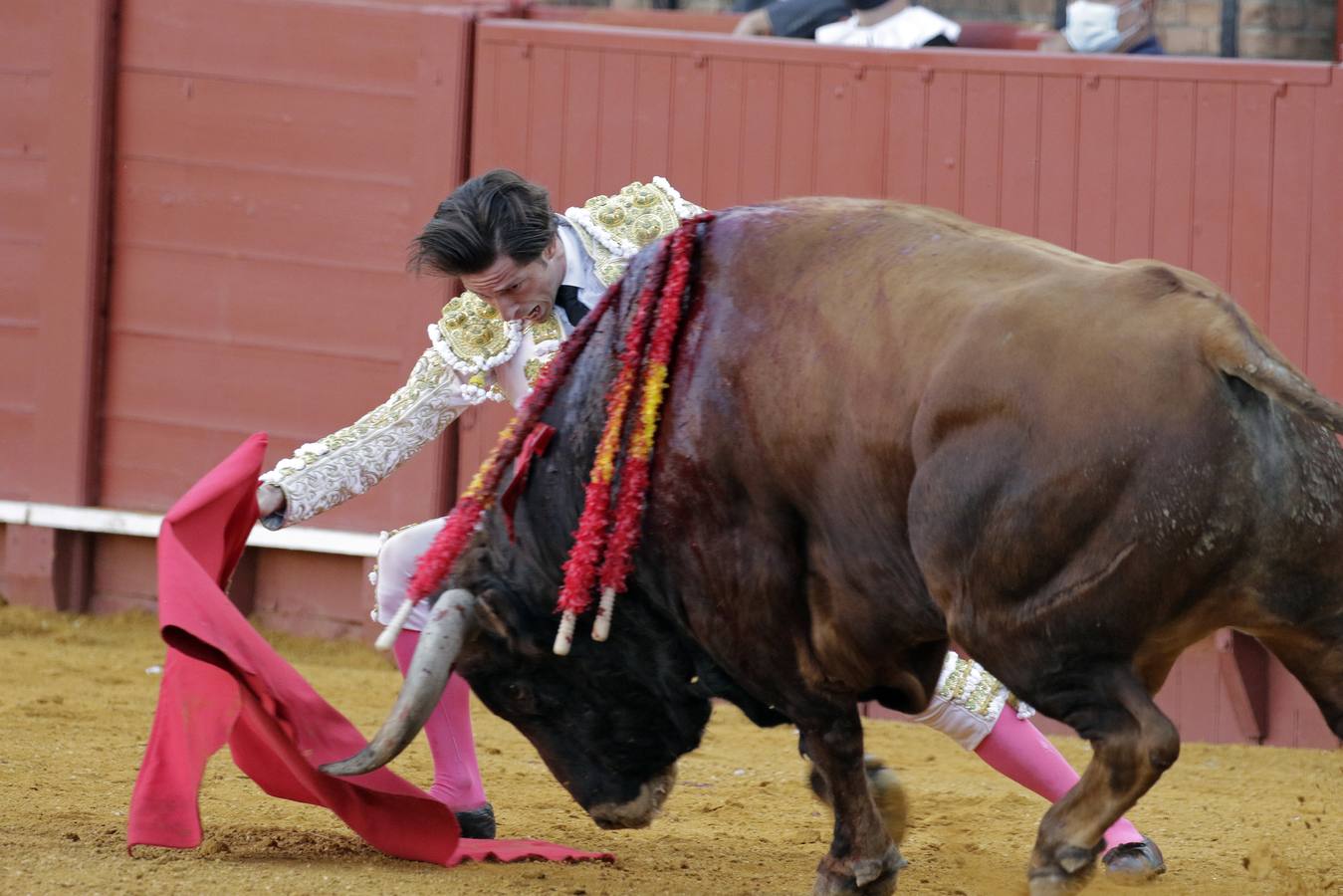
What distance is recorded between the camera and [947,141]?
233 inches

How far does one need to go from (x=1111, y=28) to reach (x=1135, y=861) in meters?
3.49

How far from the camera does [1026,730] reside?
387 cm

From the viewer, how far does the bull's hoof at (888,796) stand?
3617 mm

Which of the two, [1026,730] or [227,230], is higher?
[227,230]

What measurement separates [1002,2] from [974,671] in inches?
221

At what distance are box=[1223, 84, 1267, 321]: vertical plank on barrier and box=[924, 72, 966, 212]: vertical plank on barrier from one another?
81cm

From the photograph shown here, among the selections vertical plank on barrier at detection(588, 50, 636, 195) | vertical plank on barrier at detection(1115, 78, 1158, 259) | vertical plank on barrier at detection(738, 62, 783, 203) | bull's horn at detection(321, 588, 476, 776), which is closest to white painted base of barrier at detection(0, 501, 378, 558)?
vertical plank on barrier at detection(588, 50, 636, 195)

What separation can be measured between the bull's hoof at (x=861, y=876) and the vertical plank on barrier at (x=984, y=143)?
288 cm

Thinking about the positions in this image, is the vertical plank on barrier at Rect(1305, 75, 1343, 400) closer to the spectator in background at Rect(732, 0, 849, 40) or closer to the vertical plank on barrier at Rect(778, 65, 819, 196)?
the vertical plank on barrier at Rect(778, 65, 819, 196)

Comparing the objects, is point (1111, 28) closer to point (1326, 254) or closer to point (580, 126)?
point (1326, 254)

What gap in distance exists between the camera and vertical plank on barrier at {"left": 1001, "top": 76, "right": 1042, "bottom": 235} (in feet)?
19.1

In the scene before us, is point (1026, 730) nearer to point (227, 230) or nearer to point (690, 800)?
point (690, 800)

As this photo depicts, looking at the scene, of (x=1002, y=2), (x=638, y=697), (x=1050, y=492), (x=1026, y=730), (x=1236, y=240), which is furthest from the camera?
(x=1002, y=2)

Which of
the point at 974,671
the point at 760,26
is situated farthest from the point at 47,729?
the point at 760,26
